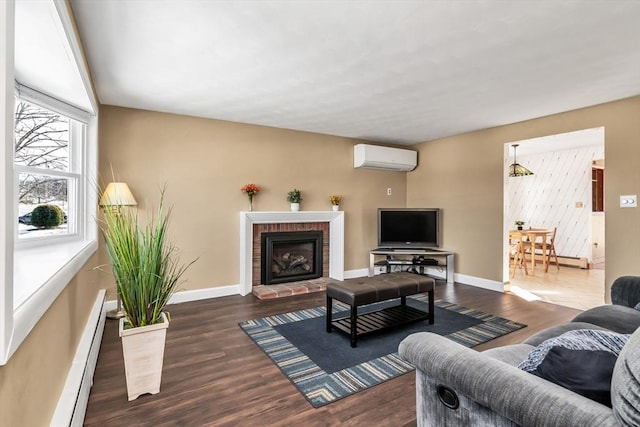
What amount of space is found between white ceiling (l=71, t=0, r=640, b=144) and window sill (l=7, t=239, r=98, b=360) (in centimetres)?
144

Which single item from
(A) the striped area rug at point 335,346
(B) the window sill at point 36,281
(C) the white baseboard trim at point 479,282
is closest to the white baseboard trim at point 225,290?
(C) the white baseboard trim at point 479,282

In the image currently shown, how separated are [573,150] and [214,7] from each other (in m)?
7.38

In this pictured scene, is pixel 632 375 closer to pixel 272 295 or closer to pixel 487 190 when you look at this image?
pixel 272 295

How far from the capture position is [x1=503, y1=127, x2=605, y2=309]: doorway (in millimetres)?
5367

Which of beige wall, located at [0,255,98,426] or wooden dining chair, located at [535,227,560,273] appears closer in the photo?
beige wall, located at [0,255,98,426]

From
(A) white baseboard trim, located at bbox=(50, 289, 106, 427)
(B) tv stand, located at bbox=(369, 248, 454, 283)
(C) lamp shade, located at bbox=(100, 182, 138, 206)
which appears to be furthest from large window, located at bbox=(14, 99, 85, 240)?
(B) tv stand, located at bbox=(369, 248, 454, 283)

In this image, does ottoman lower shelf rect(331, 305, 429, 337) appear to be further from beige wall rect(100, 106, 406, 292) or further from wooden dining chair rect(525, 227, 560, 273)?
wooden dining chair rect(525, 227, 560, 273)

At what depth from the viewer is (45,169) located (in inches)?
87.4

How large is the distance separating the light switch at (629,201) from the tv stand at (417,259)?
85.0 inches

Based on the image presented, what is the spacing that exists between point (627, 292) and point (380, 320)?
6.19 ft

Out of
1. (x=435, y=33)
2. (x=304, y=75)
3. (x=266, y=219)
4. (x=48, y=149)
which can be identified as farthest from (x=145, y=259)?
(x=266, y=219)

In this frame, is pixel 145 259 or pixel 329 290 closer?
pixel 145 259

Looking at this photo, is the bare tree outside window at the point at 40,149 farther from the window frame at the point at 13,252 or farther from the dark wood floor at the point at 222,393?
the dark wood floor at the point at 222,393

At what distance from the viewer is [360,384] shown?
7.02 ft
